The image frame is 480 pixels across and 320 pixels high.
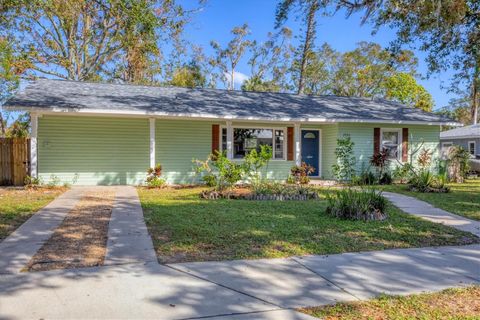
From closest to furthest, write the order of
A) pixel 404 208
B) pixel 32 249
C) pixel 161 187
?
pixel 32 249 < pixel 404 208 < pixel 161 187

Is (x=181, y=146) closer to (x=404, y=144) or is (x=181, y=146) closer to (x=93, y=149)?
(x=93, y=149)

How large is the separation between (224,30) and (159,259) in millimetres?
28829

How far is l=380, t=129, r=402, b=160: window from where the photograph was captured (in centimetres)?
1477

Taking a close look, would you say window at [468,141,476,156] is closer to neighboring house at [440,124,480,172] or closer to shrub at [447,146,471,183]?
neighboring house at [440,124,480,172]

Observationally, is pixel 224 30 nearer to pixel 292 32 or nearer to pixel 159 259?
pixel 292 32

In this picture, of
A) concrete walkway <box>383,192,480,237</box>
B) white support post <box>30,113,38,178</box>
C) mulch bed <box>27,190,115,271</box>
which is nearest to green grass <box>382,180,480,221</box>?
concrete walkway <box>383,192,480,237</box>

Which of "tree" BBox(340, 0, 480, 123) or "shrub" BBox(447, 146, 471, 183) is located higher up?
"tree" BBox(340, 0, 480, 123)

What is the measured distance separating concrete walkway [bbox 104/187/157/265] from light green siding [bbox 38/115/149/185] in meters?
4.92

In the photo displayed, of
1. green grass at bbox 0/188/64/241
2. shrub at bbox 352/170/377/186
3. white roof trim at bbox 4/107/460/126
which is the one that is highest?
white roof trim at bbox 4/107/460/126

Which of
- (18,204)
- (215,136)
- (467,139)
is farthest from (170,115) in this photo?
(467,139)

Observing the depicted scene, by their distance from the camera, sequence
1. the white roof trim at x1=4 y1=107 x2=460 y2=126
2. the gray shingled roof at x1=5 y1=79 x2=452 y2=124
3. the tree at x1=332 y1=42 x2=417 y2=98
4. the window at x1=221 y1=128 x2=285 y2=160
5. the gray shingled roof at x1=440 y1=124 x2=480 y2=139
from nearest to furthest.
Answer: the white roof trim at x1=4 y1=107 x2=460 y2=126 → the gray shingled roof at x1=5 y1=79 x2=452 y2=124 → the window at x1=221 y1=128 x2=285 y2=160 → the gray shingled roof at x1=440 y1=124 x2=480 y2=139 → the tree at x1=332 y1=42 x2=417 y2=98

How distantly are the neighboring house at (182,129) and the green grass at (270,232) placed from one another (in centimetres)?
527

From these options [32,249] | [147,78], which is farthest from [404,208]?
[147,78]

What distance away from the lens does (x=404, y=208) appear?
806 cm
